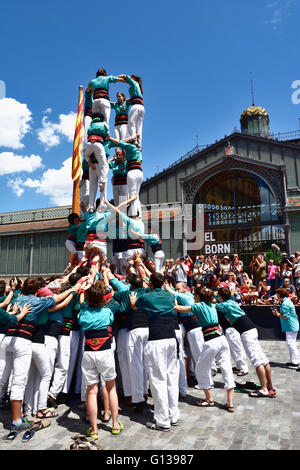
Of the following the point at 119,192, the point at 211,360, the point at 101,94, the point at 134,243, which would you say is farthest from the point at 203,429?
the point at 101,94

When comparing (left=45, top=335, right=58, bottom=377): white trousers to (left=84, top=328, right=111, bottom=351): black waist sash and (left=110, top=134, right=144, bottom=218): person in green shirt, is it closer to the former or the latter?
(left=84, top=328, right=111, bottom=351): black waist sash

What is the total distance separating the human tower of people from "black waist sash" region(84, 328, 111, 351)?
11 mm

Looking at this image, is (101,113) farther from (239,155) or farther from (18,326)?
(239,155)

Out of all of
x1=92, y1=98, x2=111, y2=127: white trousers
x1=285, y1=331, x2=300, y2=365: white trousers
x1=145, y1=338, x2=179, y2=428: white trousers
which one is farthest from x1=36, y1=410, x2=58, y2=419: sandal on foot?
x1=92, y1=98, x2=111, y2=127: white trousers

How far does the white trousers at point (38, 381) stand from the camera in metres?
4.10

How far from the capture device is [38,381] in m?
4.36

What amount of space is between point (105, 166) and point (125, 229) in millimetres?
1487

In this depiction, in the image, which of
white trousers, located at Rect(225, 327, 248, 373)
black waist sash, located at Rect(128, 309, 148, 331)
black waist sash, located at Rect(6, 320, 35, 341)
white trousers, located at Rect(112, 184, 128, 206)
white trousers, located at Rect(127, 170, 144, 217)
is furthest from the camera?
white trousers, located at Rect(112, 184, 128, 206)

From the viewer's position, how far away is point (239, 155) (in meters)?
18.5

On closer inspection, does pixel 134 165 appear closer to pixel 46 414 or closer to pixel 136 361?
pixel 136 361

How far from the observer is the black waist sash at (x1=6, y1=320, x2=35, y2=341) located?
3875 millimetres

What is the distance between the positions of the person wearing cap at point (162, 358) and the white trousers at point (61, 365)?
1.44 metres

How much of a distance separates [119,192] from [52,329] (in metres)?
4.08
